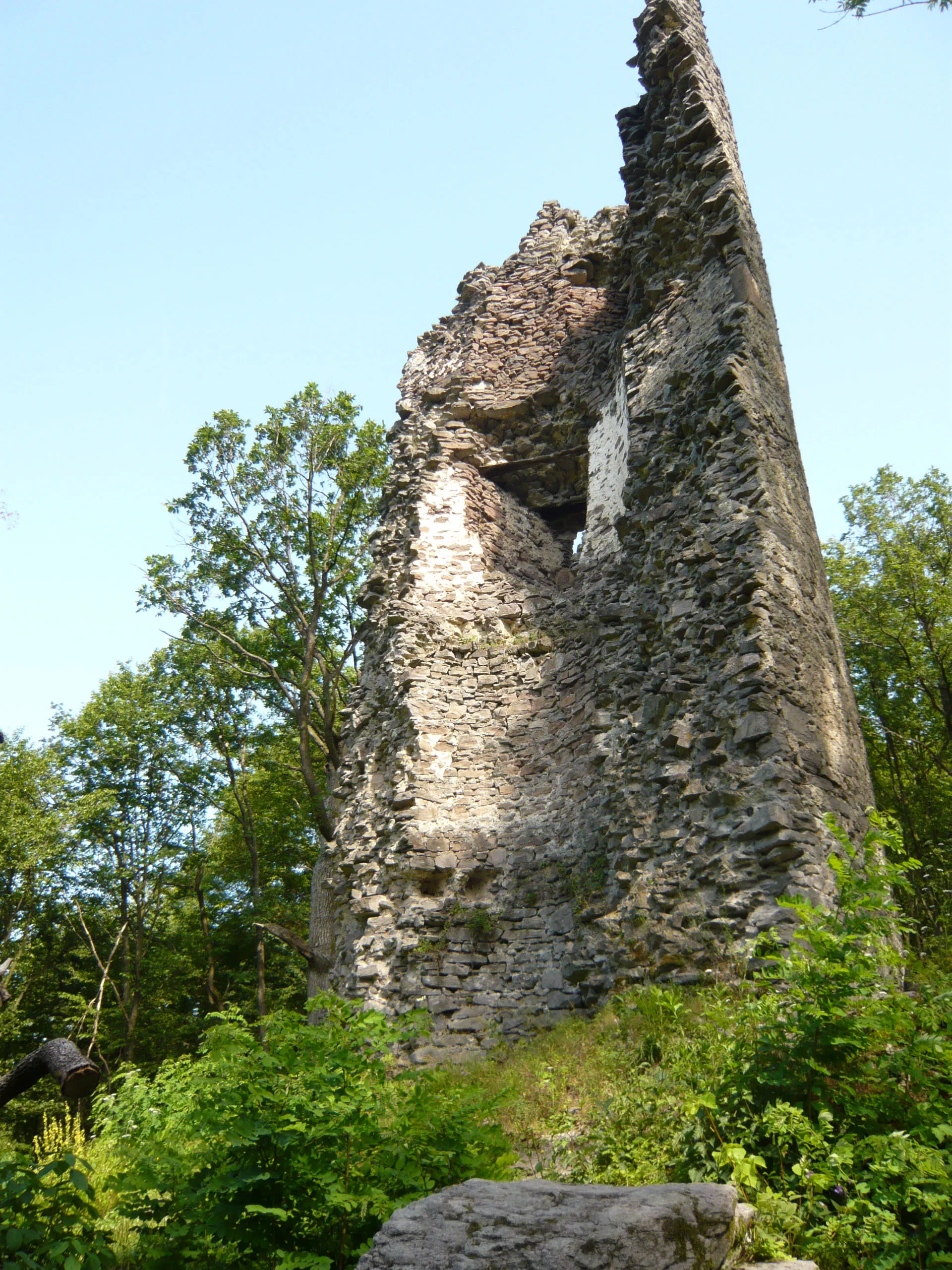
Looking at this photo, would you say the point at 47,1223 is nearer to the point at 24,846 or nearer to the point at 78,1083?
the point at 78,1083

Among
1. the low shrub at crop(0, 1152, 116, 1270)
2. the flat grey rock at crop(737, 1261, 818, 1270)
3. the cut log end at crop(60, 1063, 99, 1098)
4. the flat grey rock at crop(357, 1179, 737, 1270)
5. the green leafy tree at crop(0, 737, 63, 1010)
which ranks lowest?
the flat grey rock at crop(737, 1261, 818, 1270)

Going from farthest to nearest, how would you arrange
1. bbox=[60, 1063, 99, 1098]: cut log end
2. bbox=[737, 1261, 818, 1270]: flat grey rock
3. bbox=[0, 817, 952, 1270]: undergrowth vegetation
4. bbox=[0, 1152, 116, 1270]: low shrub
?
bbox=[60, 1063, 99, 1098]: cut log end → bbox=[0, 817, 952, 1270]: undergrowth vegetation → bbox=[737, 1261, 818, 1270]: flat grey rock → bbox=[0, 1152, 116, 1270]: low shrub

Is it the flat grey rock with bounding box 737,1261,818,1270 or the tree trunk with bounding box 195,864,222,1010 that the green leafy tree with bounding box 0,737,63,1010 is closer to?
the tree trunk with bounding box 195,864,222,1010

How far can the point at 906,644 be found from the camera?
1717cm

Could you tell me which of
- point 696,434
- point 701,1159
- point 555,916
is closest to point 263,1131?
point 701,1159

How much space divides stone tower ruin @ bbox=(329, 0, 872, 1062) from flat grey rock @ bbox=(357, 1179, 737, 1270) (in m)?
3.25

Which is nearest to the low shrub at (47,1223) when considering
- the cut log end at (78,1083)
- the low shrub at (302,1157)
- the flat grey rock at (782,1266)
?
the cut log end at (78,1083)

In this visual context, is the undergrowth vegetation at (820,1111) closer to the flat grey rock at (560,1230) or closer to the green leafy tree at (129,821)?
the flat grey rock at (560,1230)

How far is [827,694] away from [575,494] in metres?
5.93

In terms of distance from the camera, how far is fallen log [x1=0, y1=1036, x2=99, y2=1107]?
3449 millimetres

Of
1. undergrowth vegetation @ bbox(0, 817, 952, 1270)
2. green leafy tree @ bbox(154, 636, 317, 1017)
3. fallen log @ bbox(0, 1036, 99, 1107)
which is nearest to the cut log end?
fallen log @ bbox(0, 1036, 99, 1107)

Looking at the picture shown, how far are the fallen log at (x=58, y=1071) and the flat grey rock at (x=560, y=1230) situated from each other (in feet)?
4.39

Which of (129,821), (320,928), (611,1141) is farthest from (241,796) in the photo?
(611,1141)

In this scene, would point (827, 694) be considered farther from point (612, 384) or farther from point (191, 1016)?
point (191, 1016)
